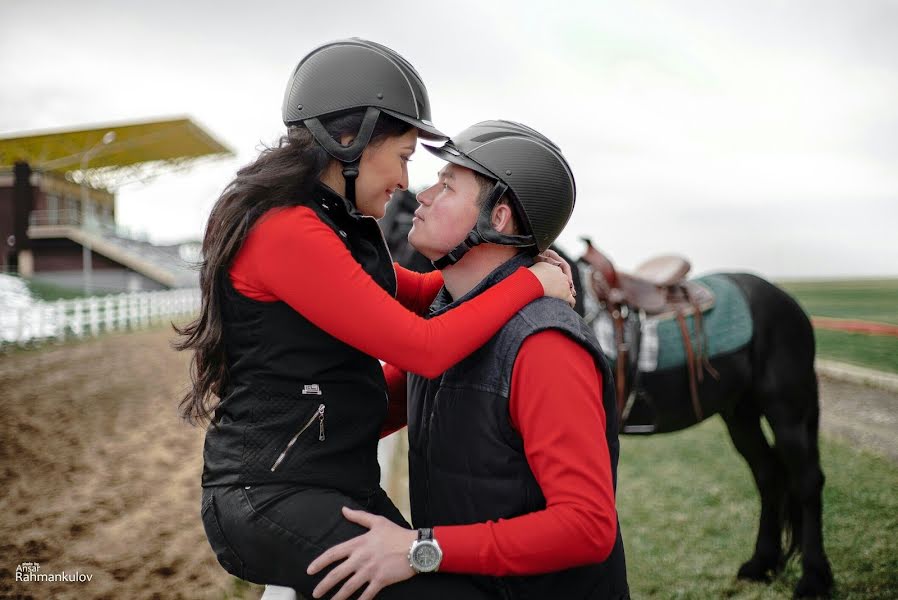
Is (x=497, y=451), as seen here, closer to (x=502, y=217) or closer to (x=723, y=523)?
(x=502, y=217)

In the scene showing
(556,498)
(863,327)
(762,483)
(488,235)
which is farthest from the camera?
(863,327)

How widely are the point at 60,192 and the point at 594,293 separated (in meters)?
30.7

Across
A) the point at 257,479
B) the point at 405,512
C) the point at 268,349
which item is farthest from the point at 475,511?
A: the point at 405,512

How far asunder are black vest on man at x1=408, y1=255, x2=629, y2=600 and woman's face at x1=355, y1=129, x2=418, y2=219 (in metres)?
0.57

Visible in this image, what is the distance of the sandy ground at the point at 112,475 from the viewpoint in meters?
4.29

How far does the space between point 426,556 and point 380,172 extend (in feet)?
3.55

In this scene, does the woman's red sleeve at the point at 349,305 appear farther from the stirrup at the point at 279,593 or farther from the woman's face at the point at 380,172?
the stirrup at the point at 279,593

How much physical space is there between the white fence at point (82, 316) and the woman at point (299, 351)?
14.3 m

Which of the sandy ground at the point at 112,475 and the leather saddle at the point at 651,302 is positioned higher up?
the leather saddle at the point at 651,302

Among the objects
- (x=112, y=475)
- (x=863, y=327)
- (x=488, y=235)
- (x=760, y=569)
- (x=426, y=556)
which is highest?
(x=488, y=235)

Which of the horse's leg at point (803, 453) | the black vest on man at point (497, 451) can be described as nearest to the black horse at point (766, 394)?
the horse's leg at point (803, 453)

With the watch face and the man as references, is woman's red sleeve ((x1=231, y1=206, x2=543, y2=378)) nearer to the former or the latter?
the man

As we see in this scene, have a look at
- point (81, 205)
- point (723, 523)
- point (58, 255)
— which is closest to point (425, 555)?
point (723, 523)

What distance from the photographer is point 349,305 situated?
59.4 inches
